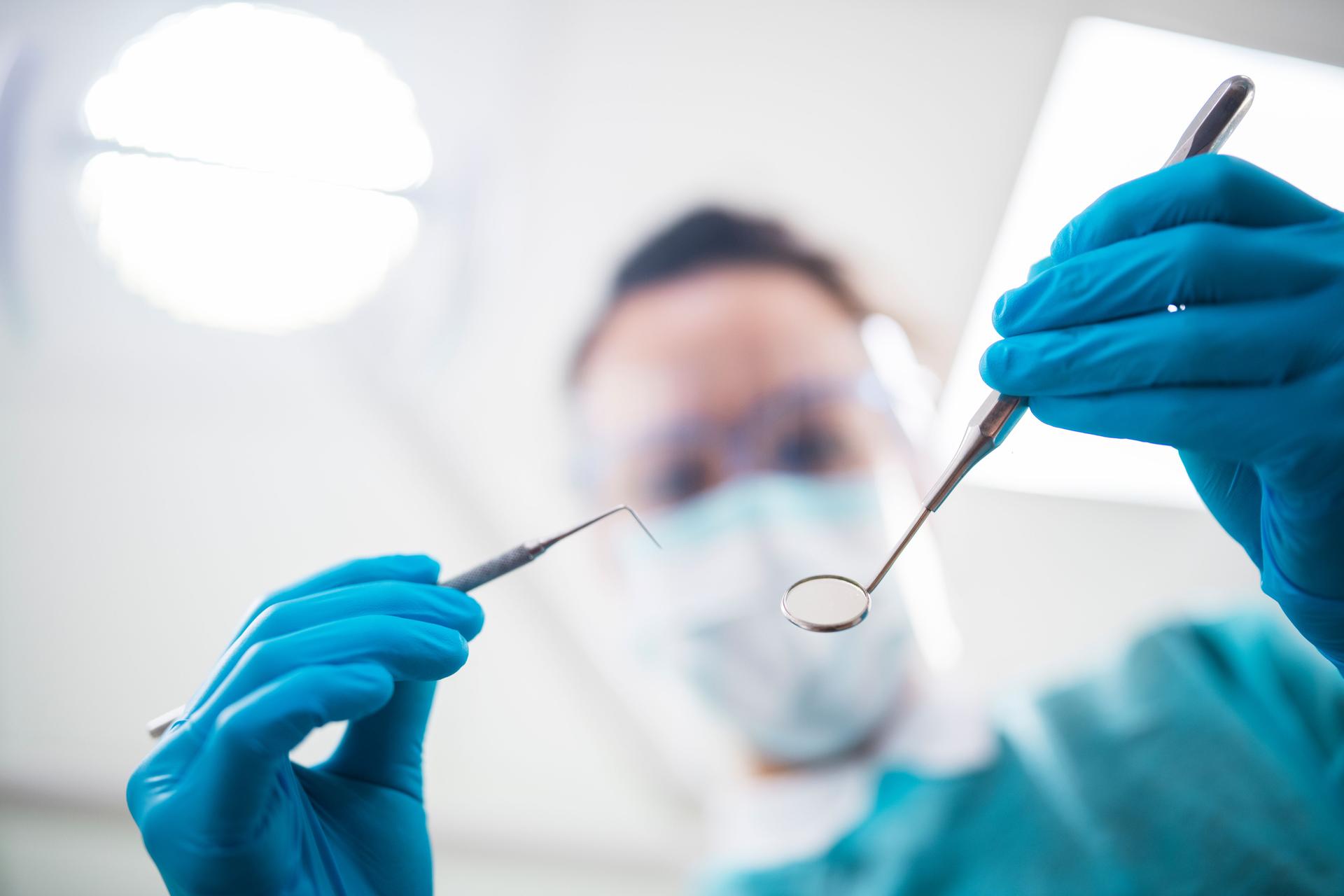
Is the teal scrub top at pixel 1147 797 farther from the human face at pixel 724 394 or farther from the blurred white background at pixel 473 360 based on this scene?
the human face at pixel 724 394

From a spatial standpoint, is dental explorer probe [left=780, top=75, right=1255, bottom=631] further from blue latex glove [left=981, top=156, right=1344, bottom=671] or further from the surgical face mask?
the surgical face mask

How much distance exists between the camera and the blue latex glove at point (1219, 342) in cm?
87

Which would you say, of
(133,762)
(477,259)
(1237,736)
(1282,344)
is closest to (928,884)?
(1237,736)

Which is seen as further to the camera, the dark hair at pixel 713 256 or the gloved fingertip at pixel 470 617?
the dark hair at pixel 713 256

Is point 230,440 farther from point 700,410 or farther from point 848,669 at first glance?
point 848,669

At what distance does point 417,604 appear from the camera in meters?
0.94

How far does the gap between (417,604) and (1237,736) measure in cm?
164

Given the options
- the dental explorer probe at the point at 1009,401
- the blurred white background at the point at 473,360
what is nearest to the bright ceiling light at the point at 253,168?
the blurred white background at the point at 473,360

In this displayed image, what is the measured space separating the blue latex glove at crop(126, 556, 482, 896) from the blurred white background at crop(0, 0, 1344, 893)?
1.04 m

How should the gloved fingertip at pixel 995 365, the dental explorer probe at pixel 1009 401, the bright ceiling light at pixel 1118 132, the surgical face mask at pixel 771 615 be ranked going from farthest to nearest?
the bright ceiling light at pixel 1118 132 → the surgical face mask at pixel 771 615 → the gloved fingertip at pixel 995 365 → the dental explorer probe at pixel 1009 401

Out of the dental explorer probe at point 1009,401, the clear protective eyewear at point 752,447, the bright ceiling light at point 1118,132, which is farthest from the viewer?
the bright ceiling light at point 1118,132

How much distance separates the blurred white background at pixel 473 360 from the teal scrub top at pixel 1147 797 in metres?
0.35

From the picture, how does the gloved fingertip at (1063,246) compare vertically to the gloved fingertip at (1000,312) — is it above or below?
above

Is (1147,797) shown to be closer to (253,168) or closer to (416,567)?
(416,567)
